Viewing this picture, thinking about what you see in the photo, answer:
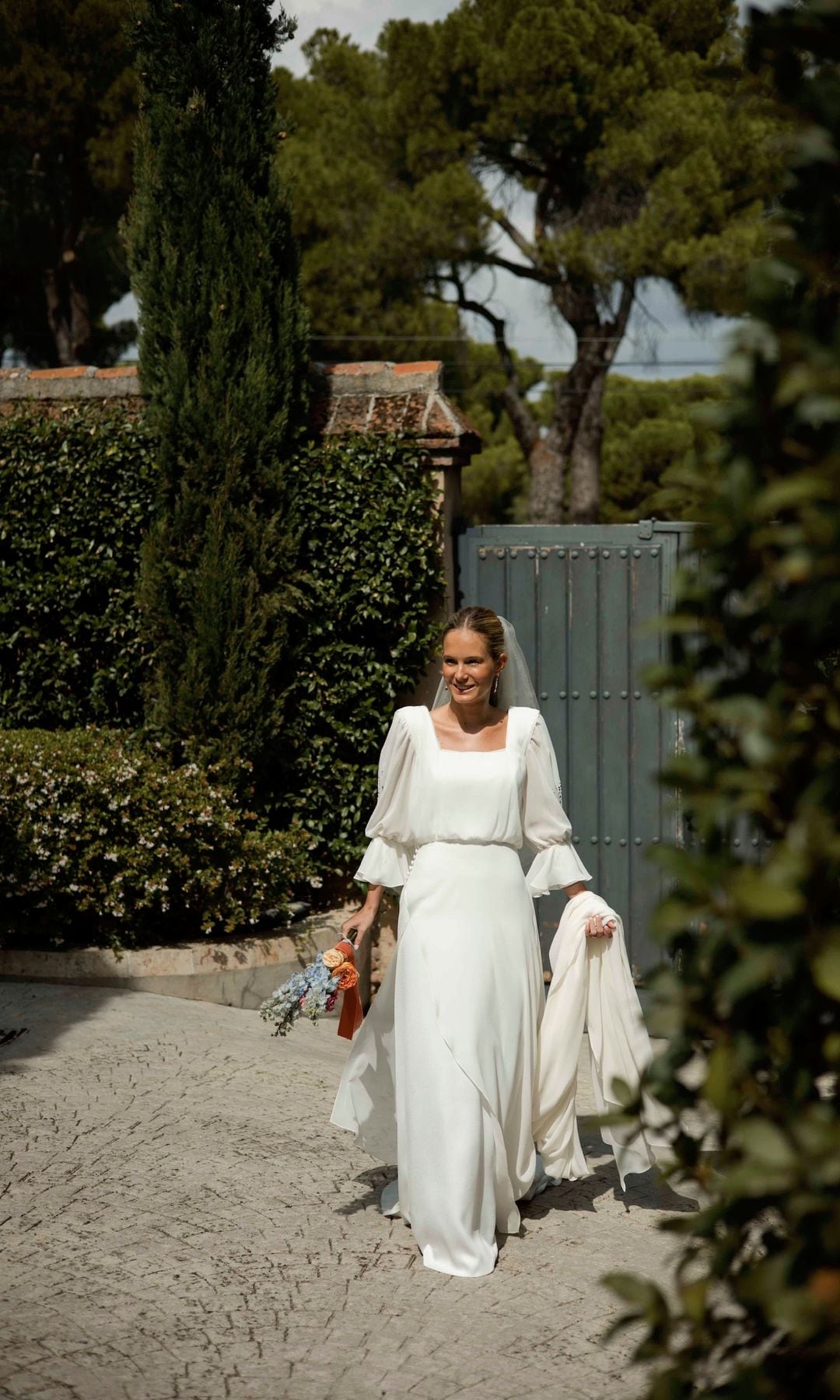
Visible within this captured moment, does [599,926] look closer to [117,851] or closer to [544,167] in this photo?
[117,851]

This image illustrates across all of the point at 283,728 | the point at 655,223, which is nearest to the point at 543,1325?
the point at 283,728

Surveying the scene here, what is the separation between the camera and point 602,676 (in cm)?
754

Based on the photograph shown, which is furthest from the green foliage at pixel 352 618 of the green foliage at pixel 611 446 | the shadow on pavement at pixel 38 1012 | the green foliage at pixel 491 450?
the green foliage at pixel 491 450

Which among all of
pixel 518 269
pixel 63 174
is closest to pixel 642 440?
pixel 518 269

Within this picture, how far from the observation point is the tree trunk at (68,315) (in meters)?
22.9

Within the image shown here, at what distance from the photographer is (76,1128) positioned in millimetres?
5098

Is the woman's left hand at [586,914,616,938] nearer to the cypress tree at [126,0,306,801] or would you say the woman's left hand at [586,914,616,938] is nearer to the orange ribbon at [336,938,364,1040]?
the orange ribbon at [336,938,364,1040]

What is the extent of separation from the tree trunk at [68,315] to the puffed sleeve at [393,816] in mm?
19200

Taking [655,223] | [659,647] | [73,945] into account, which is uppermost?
[655,223]

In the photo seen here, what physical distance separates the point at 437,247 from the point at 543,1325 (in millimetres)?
18857

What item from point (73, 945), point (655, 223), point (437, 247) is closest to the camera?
point (73, 945)

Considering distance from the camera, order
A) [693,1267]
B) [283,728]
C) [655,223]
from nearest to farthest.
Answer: [693,1267], [283,728], [655,223]

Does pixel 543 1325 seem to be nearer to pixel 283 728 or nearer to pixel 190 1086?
pixel 190 1086

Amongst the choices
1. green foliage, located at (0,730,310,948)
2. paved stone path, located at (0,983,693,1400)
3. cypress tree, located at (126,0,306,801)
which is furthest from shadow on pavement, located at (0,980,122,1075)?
cypress tree, located at (126,0,306,801)
